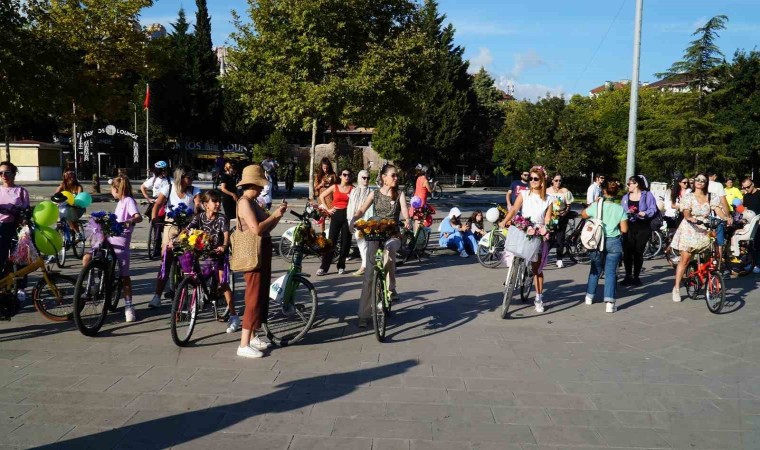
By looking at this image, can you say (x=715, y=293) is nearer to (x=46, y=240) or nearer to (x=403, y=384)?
(x=403, y=384)

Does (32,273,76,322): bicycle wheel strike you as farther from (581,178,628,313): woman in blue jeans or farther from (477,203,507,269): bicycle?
(477,203,507,269): bicycle

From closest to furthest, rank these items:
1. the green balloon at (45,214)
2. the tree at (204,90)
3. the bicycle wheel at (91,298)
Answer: the bicycle wheel at (91,298), the green balloon at (45,214), the tree at (204,90)

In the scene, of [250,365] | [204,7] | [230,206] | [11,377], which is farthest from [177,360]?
[204,7]

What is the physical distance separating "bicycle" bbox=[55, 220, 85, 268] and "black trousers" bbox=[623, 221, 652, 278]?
944cm

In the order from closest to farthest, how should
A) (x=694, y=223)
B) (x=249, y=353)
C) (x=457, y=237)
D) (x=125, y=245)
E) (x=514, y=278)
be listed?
1. (x=249, y=353)
2. (x=125, y=245)
3. (x=514, y=278)
4. (x=694, y=223)
5. (x=457, y=237)

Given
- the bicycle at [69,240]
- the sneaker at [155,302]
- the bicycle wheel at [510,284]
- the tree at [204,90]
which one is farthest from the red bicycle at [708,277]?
the tree at [204,90]

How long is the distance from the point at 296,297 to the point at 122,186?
2.58m

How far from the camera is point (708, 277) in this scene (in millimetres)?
8406

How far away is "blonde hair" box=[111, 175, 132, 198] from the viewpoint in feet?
24.2

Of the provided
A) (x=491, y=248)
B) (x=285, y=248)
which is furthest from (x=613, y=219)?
(x=285, y=248)

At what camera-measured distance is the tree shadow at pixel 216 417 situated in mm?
4074

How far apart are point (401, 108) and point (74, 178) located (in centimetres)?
1485

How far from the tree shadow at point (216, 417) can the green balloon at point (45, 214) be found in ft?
11.7

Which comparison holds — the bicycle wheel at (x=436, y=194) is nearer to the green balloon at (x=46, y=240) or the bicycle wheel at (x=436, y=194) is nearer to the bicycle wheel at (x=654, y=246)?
the bicycle wheel at (x=654, y=246)
